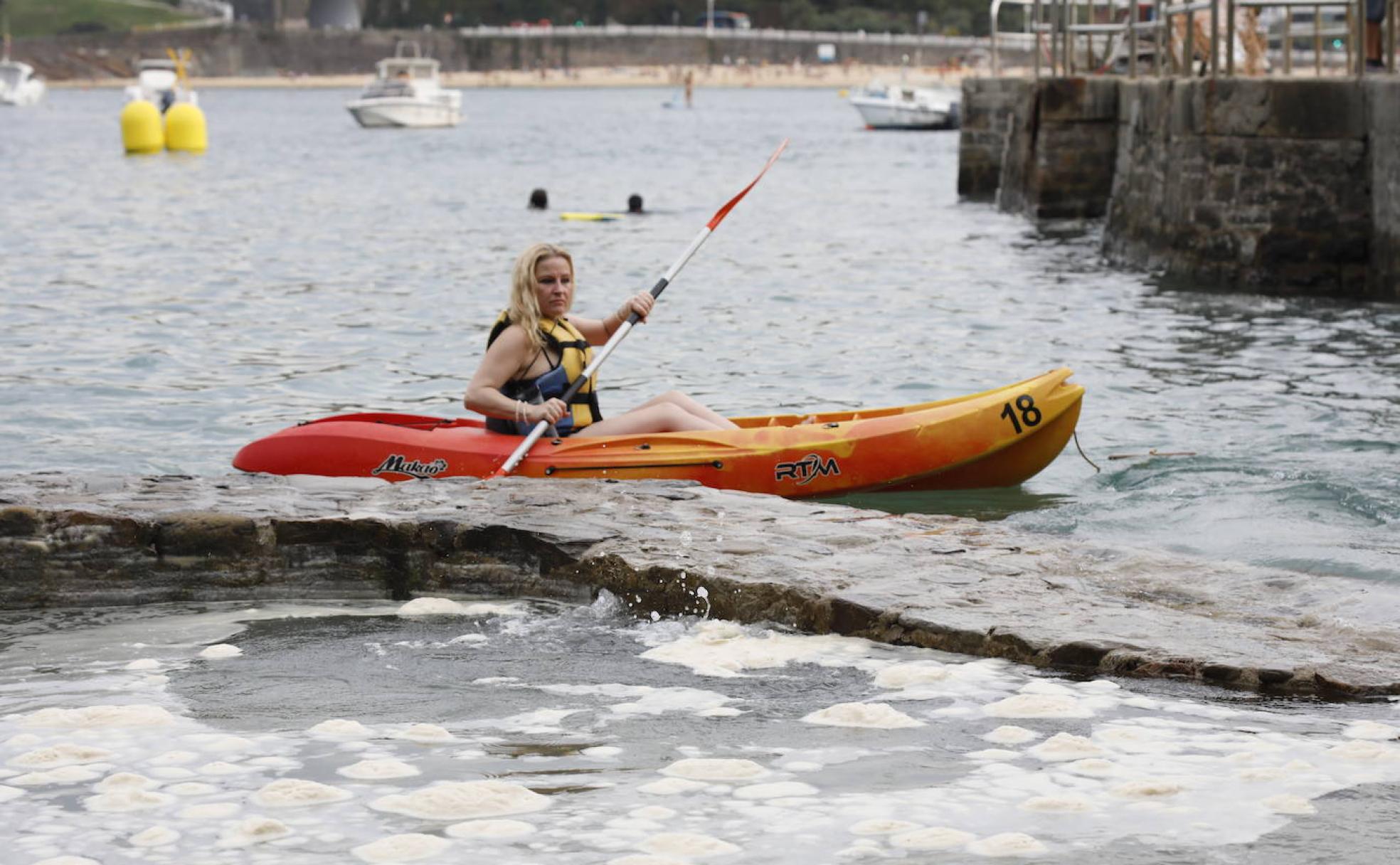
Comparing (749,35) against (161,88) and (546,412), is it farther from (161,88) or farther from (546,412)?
(546,412)

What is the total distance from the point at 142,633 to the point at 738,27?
137 m

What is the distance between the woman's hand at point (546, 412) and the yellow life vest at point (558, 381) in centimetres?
7

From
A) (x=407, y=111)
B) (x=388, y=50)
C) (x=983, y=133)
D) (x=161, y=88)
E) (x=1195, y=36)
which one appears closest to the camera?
(x=1195, y=36)

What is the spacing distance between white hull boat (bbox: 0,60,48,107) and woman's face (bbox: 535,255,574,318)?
99925 millimetres

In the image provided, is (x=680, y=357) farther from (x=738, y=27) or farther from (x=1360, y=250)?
(x=738, y=27)

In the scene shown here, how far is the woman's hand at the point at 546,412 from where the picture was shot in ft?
25.8

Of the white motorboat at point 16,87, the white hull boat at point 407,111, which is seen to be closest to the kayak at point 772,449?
the white hull boat at point 407,111

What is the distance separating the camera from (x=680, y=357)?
14016 millimetres

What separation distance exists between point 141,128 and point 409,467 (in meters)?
41.9

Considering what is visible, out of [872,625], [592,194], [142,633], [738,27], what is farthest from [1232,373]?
[738,27]

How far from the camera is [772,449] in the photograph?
7.98 metres

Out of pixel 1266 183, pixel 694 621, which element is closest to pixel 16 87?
pixel 1266 183

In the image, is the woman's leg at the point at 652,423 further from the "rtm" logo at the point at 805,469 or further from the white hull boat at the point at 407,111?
the white hull boat at the point at 407,111

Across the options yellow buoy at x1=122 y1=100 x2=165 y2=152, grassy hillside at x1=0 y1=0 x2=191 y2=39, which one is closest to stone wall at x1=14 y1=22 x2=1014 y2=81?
grassy hillside at x1=0 y1=0 x2=191 y2=39
